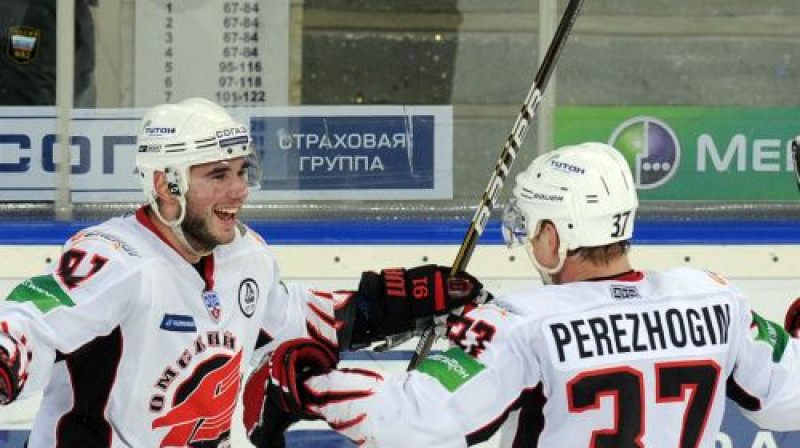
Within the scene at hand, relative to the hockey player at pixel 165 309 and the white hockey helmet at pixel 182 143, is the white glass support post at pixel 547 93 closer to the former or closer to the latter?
the hockey player at pixel 165 309

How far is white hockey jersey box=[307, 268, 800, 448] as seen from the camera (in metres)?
2.83

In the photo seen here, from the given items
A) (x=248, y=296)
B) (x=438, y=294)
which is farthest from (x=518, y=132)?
(x=248, y=296)

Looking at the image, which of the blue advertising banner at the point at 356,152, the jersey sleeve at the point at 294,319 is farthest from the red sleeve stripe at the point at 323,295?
the blue advertising banner at the point at 356,152

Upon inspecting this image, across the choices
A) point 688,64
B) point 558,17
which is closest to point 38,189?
point 558,17

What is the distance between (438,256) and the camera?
4.68m

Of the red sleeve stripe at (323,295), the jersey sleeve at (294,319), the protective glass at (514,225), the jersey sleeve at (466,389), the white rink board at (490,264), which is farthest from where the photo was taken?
the white rink board at (490,264)

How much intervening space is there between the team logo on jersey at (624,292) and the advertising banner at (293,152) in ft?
6.22

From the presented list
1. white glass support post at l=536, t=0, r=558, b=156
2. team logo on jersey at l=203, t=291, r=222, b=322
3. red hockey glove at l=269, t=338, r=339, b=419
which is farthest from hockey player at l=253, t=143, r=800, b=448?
white glass support post at l=536, t=0, r=558, b=156

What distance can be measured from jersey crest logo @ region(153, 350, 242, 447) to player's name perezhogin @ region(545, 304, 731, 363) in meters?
0.78

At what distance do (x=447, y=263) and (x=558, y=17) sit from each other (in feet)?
2.20

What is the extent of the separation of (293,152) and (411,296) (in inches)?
49.3

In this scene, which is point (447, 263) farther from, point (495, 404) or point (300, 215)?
point (495, 404)

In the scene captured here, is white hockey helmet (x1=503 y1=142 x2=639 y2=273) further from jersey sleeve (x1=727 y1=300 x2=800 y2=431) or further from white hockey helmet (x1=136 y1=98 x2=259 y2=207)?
white hockey helmet (x1=136 y1=98 x2=259 y2=207)

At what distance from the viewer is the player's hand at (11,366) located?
9.93 ft
